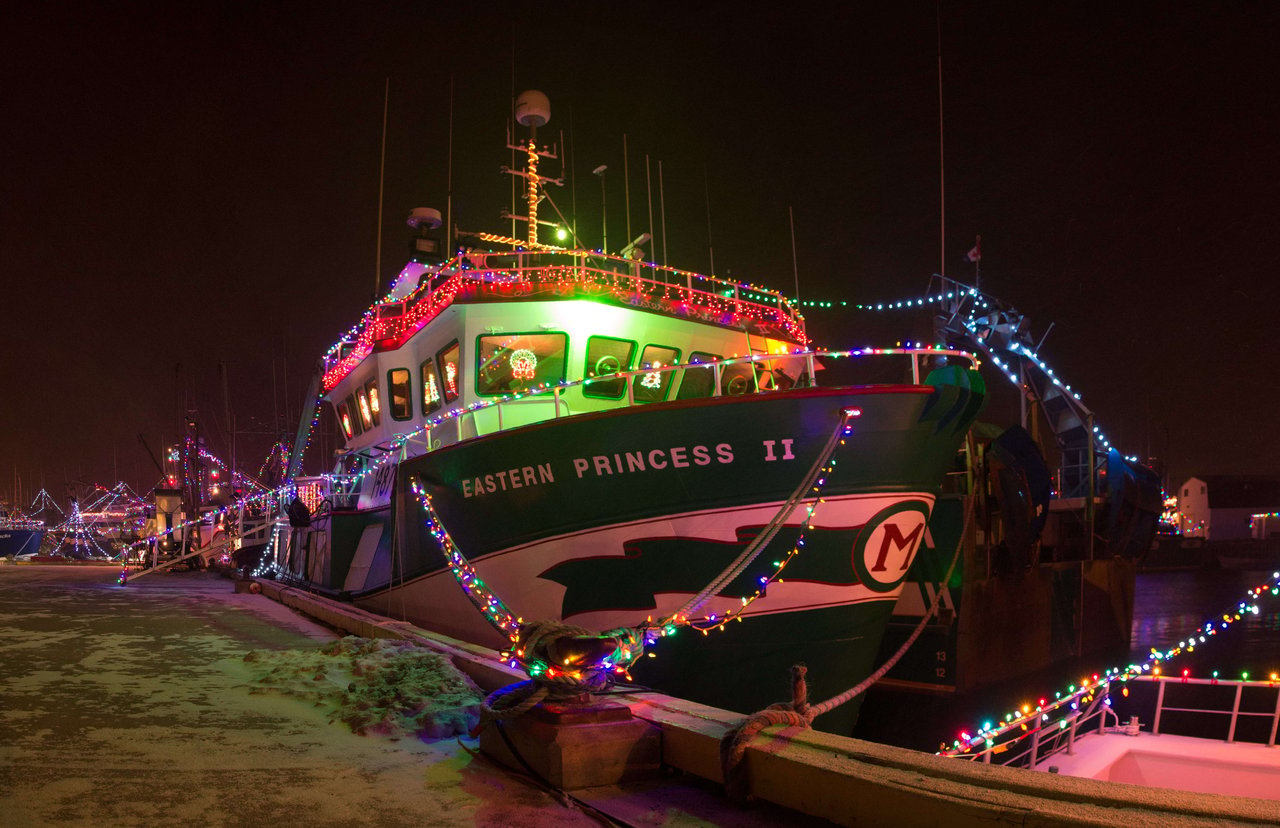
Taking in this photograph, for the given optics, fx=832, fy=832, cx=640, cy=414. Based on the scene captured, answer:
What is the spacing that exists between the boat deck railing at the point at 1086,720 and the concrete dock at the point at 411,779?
139 inches

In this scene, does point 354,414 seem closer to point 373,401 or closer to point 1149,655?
point 373,401

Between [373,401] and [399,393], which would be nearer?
[399,393]

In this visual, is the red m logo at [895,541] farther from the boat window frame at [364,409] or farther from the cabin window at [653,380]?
the boat window frame at [364,409]

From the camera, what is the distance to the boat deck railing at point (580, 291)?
9789 millimetres

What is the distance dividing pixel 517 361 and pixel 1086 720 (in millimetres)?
7027

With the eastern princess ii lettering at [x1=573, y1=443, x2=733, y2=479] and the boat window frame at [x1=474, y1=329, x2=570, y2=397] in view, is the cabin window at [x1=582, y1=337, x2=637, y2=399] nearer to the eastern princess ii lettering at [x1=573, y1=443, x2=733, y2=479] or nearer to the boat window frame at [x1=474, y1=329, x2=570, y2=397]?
the boat window frame at [x1=474, y1=329, x2=570, y2=397]

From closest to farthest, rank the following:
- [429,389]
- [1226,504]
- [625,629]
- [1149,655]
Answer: [625,629] < [429,389] < [1149,655] < [1226,504]

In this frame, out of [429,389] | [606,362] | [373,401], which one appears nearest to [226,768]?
[606,362]

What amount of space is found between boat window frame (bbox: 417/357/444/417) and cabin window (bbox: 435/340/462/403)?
0.44 feet

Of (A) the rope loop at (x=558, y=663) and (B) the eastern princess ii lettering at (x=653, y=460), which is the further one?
(B) the eastern princess ii lettering at (x=653, y=460)

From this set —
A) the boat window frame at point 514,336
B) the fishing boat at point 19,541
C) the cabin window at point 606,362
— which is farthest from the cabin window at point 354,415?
the fishing boat at point 19,541

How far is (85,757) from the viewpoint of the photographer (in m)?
4.12

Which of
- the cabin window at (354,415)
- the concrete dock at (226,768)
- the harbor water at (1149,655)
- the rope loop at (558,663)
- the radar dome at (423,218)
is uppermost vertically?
the radar dome at (423,218)

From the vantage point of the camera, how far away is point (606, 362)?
10102mm
